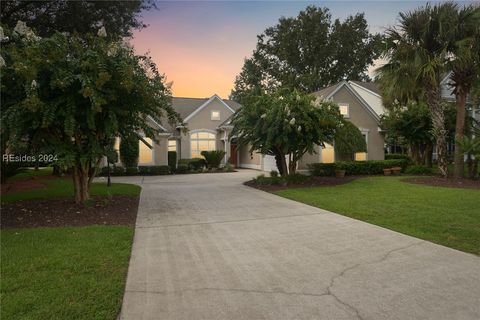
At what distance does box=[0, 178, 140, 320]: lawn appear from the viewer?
11.4 feet

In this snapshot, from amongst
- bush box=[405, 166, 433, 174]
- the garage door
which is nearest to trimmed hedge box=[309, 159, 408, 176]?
bush box=[405, 166, 433, 174]

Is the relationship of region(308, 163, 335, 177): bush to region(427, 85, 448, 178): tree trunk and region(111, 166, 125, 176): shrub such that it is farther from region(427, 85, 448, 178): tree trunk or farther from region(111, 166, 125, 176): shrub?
region(111, 166, 125, 176): shrub

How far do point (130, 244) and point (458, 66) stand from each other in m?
14.8

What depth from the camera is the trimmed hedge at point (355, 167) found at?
18562 mm

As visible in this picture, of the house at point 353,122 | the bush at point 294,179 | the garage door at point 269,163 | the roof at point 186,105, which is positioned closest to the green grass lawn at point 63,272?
the bush at point 294,179

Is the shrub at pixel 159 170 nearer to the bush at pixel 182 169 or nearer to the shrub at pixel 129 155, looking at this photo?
the bush at pixel 182 169

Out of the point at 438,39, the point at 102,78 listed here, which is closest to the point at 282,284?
the point at 102,78

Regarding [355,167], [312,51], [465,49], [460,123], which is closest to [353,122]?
[355,167]

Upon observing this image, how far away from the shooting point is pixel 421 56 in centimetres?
1450

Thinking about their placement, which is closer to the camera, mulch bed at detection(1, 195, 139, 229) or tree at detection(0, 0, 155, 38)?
mulch bed at detection(1, 195, 139, 229)

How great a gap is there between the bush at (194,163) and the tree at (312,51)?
2055 centimetres

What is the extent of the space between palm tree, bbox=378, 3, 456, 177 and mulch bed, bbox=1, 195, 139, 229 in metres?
12.1

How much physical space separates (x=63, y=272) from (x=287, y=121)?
32.6ft

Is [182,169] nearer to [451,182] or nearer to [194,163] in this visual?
[194,163]
